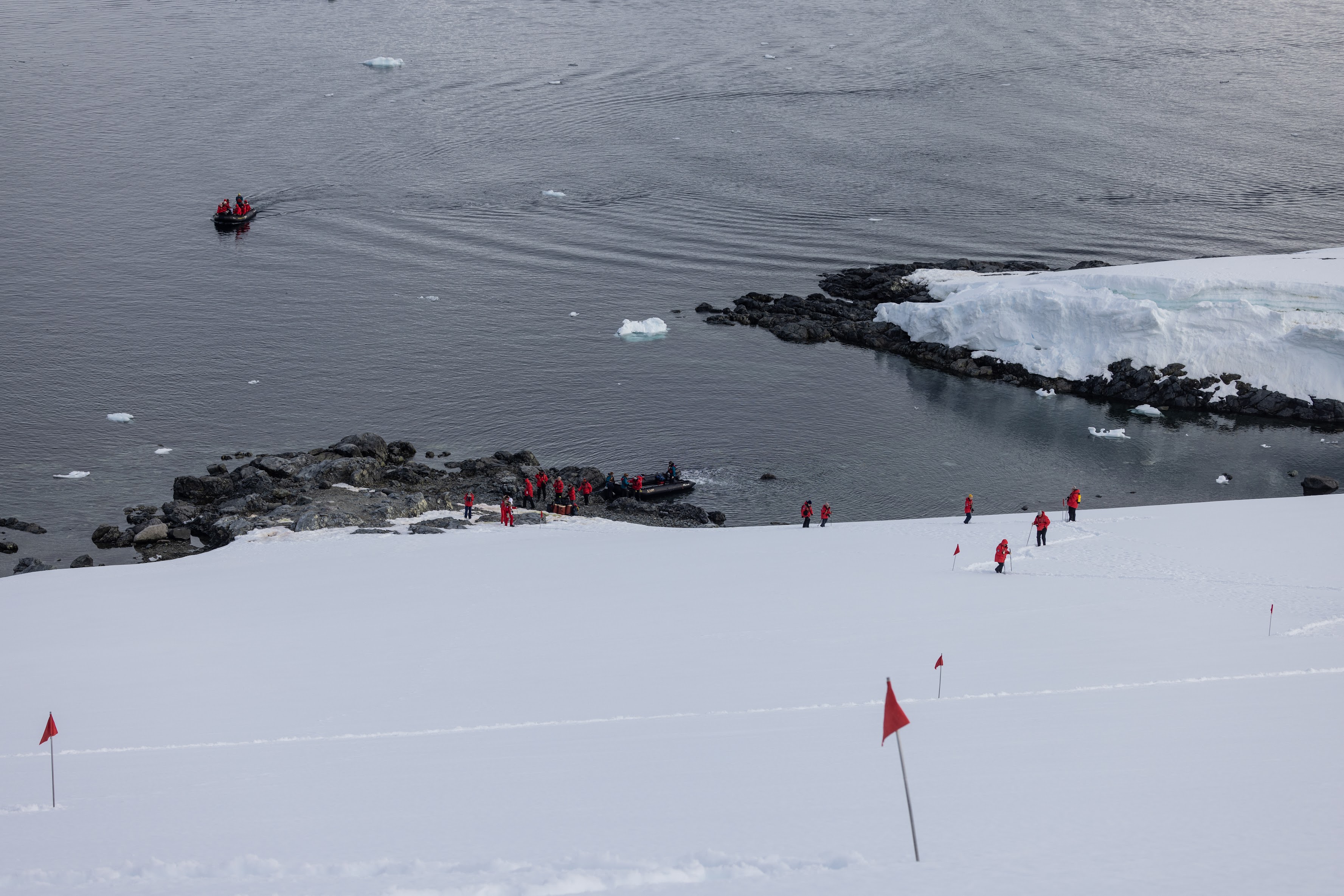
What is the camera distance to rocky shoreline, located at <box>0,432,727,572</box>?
1443 inches

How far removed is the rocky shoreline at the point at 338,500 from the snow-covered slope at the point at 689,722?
5.57 m

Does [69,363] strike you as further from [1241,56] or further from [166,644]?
[1241,56]

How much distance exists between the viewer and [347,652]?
2258cm

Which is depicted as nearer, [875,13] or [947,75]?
[947,75]

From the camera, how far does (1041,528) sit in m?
30.0

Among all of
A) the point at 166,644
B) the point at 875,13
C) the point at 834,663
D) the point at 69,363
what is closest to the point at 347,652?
the point at 166,644

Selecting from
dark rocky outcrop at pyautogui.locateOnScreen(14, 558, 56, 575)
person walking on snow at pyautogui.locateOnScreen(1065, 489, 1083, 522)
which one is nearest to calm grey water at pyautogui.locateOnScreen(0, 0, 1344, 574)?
dark rocky outcrop at pyautogui.locateOnScreen(14, 558, 56, 575)

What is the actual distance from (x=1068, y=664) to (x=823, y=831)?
329 inches

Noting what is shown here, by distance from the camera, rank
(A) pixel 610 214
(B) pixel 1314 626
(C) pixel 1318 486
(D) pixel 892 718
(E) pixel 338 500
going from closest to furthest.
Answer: (D) pixel 892 718 < (B) pixel 1314 626 < (E) pixel 338 500 < (C) pixel 1318 486 < (A) pixel 610 214

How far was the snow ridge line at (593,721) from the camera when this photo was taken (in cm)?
1784

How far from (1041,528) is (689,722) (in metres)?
15.9

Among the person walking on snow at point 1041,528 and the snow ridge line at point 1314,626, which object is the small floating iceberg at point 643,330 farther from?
the snow ridge line at point 1314,626

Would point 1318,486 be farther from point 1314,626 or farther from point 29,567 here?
point 29,567

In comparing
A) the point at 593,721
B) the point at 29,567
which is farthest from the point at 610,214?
the point at 593,721
